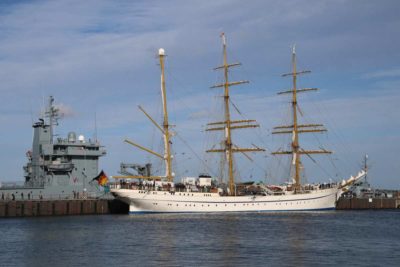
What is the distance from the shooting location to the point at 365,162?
116938 mm

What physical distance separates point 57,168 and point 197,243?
4439 centimetres

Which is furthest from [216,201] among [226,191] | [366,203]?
[366,203]

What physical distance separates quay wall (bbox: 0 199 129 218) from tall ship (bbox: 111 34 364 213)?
376 centimetres

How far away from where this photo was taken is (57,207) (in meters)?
80.9

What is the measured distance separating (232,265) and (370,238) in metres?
20.2

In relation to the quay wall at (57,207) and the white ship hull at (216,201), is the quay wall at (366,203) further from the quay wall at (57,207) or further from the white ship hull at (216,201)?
the quay wall at (57,207)

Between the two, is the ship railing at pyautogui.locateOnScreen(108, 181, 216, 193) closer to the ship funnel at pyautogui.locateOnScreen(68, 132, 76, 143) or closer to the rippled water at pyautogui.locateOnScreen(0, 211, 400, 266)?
the ship funnel at pyautogui.locateOnScreen(68, 132, 76, 143)

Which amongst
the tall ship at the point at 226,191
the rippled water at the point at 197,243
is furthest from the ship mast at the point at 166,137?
the rippled water at the point at 197,243

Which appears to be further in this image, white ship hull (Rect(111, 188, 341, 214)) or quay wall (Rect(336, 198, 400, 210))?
quay wall (Rect(336, 198, 400, 210))

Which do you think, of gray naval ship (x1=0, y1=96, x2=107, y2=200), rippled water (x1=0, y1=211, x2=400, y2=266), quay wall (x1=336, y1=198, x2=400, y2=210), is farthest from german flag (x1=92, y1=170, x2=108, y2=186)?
quay wall (x1=336, y1=198, x2=400, y2=210)

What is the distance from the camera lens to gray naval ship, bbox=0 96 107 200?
3418 inches

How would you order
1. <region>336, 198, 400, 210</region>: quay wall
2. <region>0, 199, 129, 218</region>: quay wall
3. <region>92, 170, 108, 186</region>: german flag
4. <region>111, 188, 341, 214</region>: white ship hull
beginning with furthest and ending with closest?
<region>336, 198, 400, 210</region>: quay wall < <region>92, 170, 108, 186</region>: german flag < <region>111, 188, 341, 214</region>: white ship hull < <region>0, 199, 129, 218</region>: quay wall

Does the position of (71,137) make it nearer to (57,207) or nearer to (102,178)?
(102,178)

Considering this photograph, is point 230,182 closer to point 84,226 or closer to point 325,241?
point 84,226
